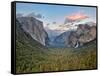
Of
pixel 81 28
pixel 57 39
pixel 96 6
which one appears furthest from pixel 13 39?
pixel 96 6

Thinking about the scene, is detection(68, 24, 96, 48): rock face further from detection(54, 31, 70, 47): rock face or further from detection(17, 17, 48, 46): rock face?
detection(17, 17, 48, 46): rock face

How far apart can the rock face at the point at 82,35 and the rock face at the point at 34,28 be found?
0.28 m

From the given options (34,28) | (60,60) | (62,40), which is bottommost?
(60,60)

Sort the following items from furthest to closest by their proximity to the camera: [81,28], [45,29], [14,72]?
[81,28] → [45,29] → [14,72]

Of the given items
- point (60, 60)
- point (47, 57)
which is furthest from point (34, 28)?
point (60, 60)

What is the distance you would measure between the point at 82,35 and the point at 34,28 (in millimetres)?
504

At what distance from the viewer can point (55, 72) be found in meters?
2.37

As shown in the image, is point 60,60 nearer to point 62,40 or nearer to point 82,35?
point 62,40

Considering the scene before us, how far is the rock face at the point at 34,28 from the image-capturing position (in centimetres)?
224

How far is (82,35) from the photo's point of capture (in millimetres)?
2484

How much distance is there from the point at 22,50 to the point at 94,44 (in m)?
0.75

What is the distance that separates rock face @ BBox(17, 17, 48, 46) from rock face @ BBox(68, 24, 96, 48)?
279mm

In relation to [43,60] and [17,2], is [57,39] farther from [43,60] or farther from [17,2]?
[17,2]

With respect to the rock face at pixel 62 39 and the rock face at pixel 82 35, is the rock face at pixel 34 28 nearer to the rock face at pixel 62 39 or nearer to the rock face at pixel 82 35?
the rock face at pixel 62 39
